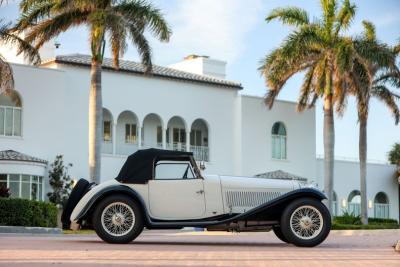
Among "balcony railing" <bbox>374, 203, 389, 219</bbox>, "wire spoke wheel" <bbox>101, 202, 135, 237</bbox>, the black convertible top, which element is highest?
the black convertible top

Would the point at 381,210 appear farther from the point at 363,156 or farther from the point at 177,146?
the point at 177,146

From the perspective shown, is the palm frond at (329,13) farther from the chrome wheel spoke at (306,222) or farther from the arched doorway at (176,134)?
the chrome wheel spoke at (306,222)

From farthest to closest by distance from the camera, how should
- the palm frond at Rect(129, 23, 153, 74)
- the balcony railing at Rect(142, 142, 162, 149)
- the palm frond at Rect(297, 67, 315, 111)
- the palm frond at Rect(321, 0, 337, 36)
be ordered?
the balcony railing at Rect(142, 142, 162, 149)
the palm frond at Rect(297, 67, 315, 111)
the palm frond at Rect(321, 0, 337, 36)
the palm frond at Rect(129, 23, 153, 74)

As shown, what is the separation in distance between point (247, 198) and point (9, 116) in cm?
2386

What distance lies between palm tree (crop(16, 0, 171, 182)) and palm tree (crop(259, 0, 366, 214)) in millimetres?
7695

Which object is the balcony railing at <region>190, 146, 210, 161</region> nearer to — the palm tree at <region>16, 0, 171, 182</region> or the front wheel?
the palm tree at <region>16, 0, 171, 182</region>

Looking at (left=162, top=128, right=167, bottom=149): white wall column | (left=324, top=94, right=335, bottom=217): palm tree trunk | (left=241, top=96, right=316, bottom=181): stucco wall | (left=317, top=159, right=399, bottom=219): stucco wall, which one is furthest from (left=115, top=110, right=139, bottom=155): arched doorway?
(left=317, top=159, right=399, bottom=219): stucco wall

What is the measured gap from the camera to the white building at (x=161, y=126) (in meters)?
35.3

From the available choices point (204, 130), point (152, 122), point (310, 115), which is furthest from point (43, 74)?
point (310, 115)

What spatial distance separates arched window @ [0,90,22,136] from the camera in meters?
35.2

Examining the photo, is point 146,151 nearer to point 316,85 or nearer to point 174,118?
point 316,85

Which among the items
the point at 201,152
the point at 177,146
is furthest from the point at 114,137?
the point at 201,152

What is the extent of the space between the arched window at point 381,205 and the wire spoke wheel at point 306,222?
3821 cm

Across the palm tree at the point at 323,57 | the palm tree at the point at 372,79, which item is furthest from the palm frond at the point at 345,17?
the palm tree at the point at 372,79
